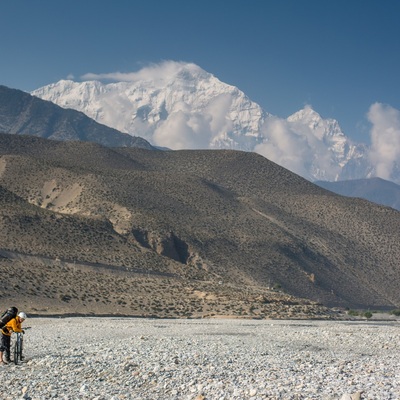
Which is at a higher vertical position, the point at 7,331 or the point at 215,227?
the point at 215,227

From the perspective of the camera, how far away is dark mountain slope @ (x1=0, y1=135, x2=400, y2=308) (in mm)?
79188

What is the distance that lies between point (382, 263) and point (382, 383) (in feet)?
342

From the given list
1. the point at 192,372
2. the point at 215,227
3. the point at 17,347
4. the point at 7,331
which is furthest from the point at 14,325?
the point at 215,227

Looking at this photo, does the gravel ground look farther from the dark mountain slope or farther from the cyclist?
the dark mountain slope

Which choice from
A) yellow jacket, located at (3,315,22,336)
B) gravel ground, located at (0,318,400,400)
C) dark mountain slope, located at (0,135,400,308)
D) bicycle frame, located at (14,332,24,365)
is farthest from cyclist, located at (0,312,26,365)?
dark mountain slope, located at (0,135,400,308)

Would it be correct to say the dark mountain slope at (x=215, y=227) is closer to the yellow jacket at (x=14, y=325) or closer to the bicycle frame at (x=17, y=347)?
the yellow jacket at (x=14, y=325)

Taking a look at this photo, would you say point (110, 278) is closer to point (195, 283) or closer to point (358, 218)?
point (195, 283)

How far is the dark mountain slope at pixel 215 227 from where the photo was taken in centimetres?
7919

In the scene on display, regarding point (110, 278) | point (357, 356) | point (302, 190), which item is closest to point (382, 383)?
point (357, 356)

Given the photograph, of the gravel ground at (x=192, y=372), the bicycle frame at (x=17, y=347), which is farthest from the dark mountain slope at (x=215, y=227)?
the bicycle frame at (x=17, y=347)

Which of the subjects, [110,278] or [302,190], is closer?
[110,278]

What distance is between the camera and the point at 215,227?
104 m

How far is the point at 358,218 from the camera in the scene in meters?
133

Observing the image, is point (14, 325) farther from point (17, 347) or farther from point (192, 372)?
point (192, 372)
